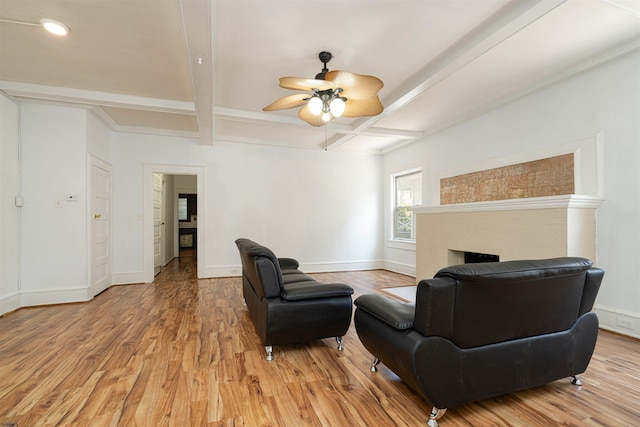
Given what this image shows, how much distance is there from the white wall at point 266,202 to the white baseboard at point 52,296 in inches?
41.4

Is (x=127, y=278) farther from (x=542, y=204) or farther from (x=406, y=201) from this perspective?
(x=542, y=204)

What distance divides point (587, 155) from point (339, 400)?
11.3 feet

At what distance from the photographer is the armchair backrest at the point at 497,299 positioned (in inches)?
58.7

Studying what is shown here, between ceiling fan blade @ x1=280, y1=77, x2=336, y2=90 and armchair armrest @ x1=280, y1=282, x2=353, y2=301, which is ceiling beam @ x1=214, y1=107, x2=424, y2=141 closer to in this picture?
ceiling fan blade @ x1=280, y1=77, x2=336, y2=90

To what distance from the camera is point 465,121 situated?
15.0ft

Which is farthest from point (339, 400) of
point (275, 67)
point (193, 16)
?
point (275, 67)

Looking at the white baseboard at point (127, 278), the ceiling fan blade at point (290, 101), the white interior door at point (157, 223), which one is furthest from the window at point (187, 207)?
the ceiling fan blade at point (290, 101)

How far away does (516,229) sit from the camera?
10.7ft

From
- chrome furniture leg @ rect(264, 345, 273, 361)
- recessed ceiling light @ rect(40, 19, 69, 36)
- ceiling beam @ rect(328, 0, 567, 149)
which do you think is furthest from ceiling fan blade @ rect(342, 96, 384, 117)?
recessed ceiling light @ rect(40, 19, 69, 36)

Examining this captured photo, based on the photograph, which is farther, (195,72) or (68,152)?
(68,152)

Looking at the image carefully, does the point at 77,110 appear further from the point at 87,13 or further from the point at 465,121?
the point at 465,121

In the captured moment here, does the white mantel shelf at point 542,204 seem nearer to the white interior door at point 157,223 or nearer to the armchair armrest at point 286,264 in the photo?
the armchair armrest at point 286,264

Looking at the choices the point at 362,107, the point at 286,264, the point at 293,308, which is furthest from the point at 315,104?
the point at 286,264

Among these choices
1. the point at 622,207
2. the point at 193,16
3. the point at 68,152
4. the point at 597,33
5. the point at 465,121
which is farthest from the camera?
the point at 465,121
